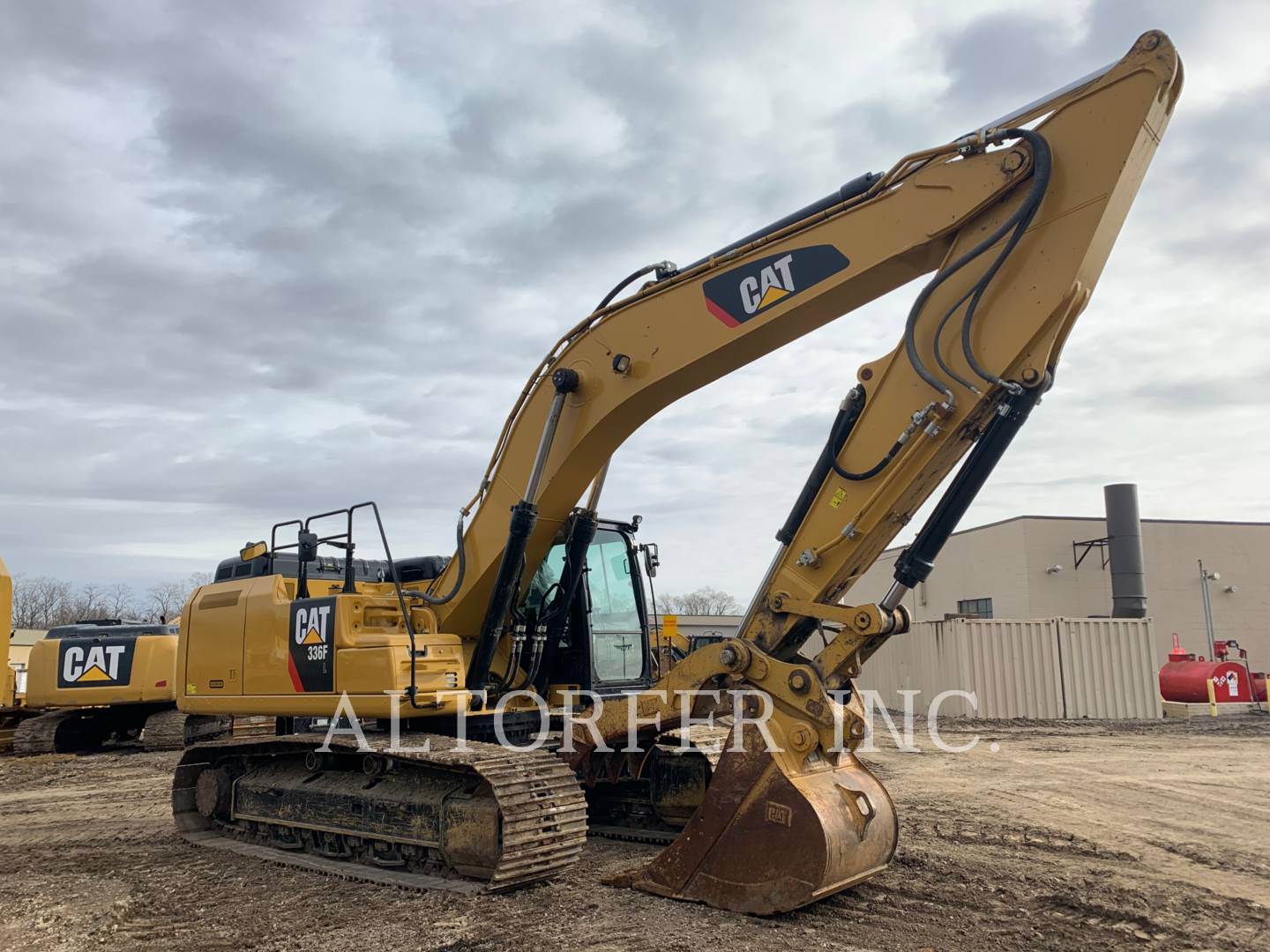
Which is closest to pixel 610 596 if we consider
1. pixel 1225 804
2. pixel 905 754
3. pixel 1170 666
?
pixel 1225 804

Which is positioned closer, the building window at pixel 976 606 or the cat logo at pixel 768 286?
the cat logo at pixel 768 286

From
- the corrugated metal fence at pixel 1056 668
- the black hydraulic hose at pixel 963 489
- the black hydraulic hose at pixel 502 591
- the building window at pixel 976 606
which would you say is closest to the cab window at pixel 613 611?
the black hydraulic hose at pixel 502 591

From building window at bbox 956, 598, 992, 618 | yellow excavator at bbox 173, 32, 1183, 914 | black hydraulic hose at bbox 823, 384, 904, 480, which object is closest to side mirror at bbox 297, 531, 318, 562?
yellow excavator at bbox 173, 32, 1183, 914

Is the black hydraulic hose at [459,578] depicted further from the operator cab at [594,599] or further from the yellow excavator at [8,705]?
the yellow excavator at [8,705]

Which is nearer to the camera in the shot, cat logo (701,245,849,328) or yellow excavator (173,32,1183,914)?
yellow excavator (173,32,1183,914)

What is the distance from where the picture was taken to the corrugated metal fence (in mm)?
19984

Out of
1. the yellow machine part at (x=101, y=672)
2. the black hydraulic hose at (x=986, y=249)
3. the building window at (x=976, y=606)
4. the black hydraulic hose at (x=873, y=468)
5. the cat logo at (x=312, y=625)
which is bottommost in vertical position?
the yellow machine part at (x=101, y=672)

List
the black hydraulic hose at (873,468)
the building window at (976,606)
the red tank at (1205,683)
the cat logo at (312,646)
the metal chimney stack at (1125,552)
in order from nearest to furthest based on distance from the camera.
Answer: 1. the black hydraulic hose at (873,468)
2. the cat logo at (312,646)
3. the red tank at (1205,683)
4. the metal chimney stack at (1125,552)
5. the building window at (976,606)

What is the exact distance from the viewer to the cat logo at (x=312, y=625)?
735 cm

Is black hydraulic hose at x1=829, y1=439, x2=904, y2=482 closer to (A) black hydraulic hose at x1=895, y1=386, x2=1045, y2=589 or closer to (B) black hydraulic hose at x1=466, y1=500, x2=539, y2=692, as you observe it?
(A) black hydraulic hose at x1=895, y1=386, x2=1045, y2=589

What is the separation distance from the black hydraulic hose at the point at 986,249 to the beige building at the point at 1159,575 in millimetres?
25310

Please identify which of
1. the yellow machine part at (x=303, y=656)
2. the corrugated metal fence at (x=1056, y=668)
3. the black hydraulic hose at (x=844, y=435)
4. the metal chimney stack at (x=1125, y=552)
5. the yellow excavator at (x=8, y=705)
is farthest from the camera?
the metal chimney stack at (x=1125, y=552)

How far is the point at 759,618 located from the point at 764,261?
7.03ft

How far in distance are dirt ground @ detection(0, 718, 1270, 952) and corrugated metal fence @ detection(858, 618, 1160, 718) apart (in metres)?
9.37
